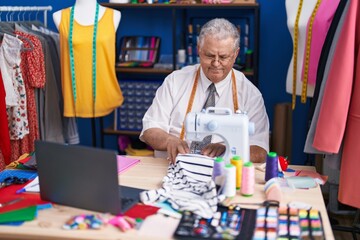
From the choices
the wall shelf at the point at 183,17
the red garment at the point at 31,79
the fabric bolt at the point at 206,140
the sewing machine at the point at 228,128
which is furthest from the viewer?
the wall shelf at the point at 183,17

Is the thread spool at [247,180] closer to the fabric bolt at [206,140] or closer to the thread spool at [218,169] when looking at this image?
the thread spool at [218,169]

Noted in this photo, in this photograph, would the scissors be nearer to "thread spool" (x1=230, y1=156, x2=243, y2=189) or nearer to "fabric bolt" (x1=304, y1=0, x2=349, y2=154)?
"thread spool" (x1=230, y1=156, x2=243, y2=189)

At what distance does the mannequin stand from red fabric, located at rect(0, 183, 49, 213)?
1.61 metres

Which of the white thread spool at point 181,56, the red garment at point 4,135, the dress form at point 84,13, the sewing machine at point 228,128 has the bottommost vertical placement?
the red garment at point 4,135

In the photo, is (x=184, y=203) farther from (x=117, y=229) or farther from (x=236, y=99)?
(x=236, y=99)

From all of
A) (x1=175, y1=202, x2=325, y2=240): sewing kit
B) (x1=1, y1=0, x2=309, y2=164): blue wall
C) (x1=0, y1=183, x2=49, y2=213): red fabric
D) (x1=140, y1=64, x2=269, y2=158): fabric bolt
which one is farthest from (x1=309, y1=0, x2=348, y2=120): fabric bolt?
(x1=1, y1=0, x2=309, y2=164): blue wall

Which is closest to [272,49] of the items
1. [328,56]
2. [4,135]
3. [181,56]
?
[181,56]

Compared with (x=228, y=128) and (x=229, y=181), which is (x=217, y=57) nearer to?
(x=228, y=128)

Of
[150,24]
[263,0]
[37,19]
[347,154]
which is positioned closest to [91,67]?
[150,24]

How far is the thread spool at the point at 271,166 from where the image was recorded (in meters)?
1.99

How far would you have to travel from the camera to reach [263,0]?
3.88 metres

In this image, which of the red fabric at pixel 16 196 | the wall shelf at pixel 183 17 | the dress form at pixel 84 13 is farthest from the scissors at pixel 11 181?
the wall shelf at pixel 183 17

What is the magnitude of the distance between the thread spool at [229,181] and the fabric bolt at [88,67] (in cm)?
192

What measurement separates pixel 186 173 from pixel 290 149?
1974 millimetres
